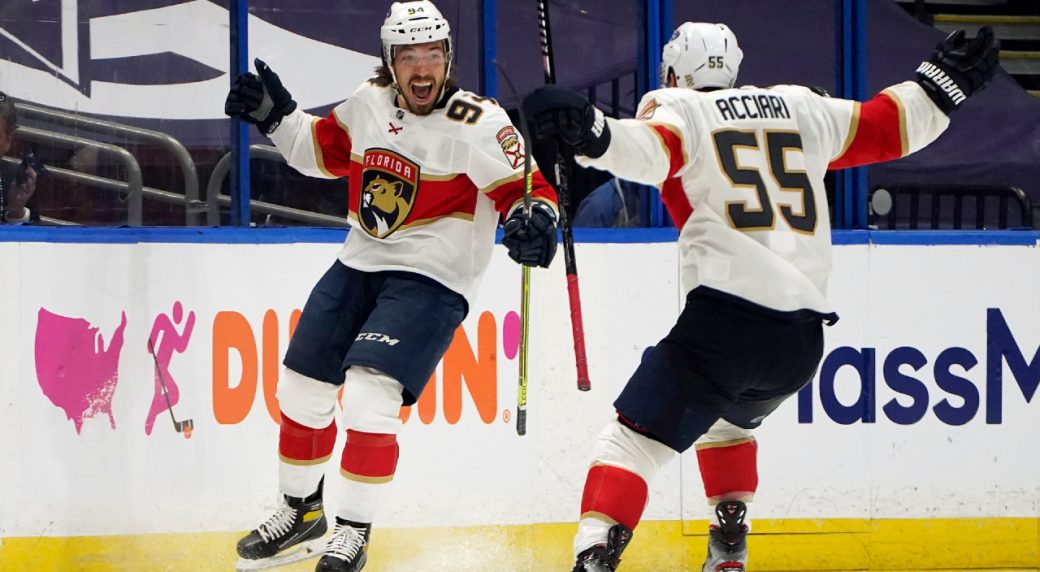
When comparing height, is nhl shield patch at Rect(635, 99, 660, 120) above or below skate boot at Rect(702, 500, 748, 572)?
above

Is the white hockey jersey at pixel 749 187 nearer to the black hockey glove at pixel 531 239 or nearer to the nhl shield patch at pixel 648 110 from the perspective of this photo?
the nhl shield patch at pixel 648 110

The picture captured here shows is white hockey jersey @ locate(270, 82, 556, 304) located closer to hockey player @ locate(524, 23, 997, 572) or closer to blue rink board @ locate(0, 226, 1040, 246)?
hockey player @ locate(524, 23, 997, 572)

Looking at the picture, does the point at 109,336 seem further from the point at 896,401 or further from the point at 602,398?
the point at 896,401

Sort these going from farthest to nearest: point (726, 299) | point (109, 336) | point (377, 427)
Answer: point (109, 336) → point (377, 427) → point (726, 299)

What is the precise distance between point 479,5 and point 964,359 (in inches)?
75.8

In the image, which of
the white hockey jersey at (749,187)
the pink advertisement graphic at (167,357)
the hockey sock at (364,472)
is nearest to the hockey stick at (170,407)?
the pink advertisement graphic at (167,357)

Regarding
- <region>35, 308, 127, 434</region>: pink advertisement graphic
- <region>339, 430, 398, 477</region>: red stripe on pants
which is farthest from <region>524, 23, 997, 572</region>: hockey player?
<region>35, 308, 127, 434</region>: pink advertisement graphic

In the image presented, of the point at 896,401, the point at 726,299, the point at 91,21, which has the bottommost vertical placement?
the point at 896,401

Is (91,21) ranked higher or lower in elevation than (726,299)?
higher

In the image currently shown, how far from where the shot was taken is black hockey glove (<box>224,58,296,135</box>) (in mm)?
3883

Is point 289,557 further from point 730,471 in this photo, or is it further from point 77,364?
point 730,471

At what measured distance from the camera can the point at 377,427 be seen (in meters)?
3.60

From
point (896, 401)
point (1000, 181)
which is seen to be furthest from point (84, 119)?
point (1000, 181)

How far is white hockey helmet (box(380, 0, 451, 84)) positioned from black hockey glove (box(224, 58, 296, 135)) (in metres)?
0.36
